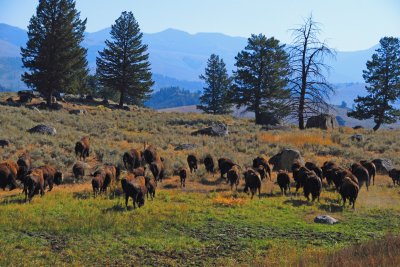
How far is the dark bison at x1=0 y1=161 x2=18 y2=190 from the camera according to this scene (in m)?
17.0

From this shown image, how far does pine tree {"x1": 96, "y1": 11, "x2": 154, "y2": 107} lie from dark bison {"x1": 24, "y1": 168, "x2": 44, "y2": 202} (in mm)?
45709

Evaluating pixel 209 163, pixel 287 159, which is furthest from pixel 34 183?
pixel 287 159

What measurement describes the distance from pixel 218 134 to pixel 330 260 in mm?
29880

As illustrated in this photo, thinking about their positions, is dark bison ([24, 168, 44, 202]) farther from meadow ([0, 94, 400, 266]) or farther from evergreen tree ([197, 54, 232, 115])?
evergreen tree ([197, 54, 232, 115])

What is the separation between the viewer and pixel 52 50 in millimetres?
49594

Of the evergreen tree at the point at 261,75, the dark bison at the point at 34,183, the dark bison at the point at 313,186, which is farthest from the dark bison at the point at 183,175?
the evergreen tree at the point at 261,75

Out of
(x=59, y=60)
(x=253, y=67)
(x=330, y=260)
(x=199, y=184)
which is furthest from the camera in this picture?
(x=253, y=67)

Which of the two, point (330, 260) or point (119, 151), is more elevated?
→ point (119, 151)

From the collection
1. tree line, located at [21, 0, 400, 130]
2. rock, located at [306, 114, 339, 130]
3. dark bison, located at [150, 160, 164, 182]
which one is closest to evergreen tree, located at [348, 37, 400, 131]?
tree line, located at [21, 0, 400, 130]

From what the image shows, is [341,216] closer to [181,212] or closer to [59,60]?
[181,212]

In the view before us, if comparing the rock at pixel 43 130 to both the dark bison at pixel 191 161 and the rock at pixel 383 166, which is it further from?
the rock at pixel 383 166

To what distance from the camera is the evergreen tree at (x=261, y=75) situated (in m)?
55.3

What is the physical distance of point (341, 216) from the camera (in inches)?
604

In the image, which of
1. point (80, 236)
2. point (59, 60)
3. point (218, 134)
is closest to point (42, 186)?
point (80, 236)
